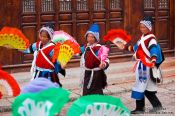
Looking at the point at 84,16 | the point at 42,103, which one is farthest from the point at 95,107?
the point at 84,16

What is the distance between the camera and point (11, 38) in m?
6.22

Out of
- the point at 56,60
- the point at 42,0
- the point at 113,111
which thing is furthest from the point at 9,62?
the point at 113,111

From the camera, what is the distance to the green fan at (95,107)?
3.08 meters

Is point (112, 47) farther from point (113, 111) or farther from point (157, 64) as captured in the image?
point (113, 111)

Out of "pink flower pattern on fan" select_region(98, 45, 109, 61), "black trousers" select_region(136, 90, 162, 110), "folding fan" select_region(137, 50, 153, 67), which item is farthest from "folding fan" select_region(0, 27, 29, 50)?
"black trousers" select_region(136, 90, 162, 110)

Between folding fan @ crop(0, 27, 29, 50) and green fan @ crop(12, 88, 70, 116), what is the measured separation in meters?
3.22

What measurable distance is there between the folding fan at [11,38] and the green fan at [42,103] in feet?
10.6

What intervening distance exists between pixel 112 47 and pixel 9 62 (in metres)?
2.39

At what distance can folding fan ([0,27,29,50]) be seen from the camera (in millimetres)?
6176

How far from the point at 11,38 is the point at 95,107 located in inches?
132

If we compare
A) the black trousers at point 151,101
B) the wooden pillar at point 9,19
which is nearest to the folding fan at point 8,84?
the black trousers at point 151,101

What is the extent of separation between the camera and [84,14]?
943cm

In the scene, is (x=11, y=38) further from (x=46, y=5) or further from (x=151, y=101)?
(x=46, y=5)

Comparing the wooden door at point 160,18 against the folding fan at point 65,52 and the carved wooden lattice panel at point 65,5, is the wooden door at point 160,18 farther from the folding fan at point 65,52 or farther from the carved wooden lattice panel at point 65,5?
the folding fan at point 65,52
